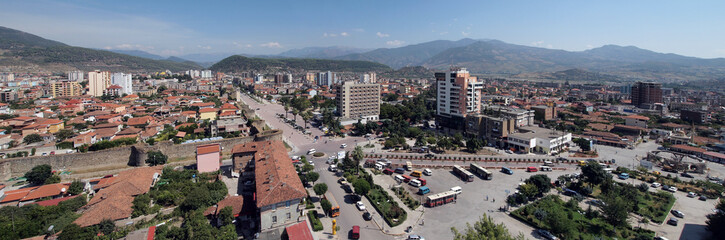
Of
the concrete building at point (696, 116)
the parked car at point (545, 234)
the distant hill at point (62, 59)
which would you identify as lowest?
the parked car at point (545, 234)

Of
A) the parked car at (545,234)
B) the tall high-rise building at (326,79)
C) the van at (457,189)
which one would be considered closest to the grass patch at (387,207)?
the van at (457,189)

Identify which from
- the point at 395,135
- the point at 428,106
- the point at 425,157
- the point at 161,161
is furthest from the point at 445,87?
the point at 161,161

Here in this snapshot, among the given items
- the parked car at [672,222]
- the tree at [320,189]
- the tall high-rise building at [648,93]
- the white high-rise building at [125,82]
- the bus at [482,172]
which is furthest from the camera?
the white high-rise building at [125,82]

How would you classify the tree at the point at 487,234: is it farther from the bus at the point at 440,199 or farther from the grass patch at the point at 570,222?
the bus at the point at 440,199

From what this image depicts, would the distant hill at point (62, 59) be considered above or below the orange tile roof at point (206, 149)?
above

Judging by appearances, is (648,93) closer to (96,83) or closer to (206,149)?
(206,149)

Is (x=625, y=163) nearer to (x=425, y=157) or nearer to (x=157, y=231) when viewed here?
(x=425, y=157)
